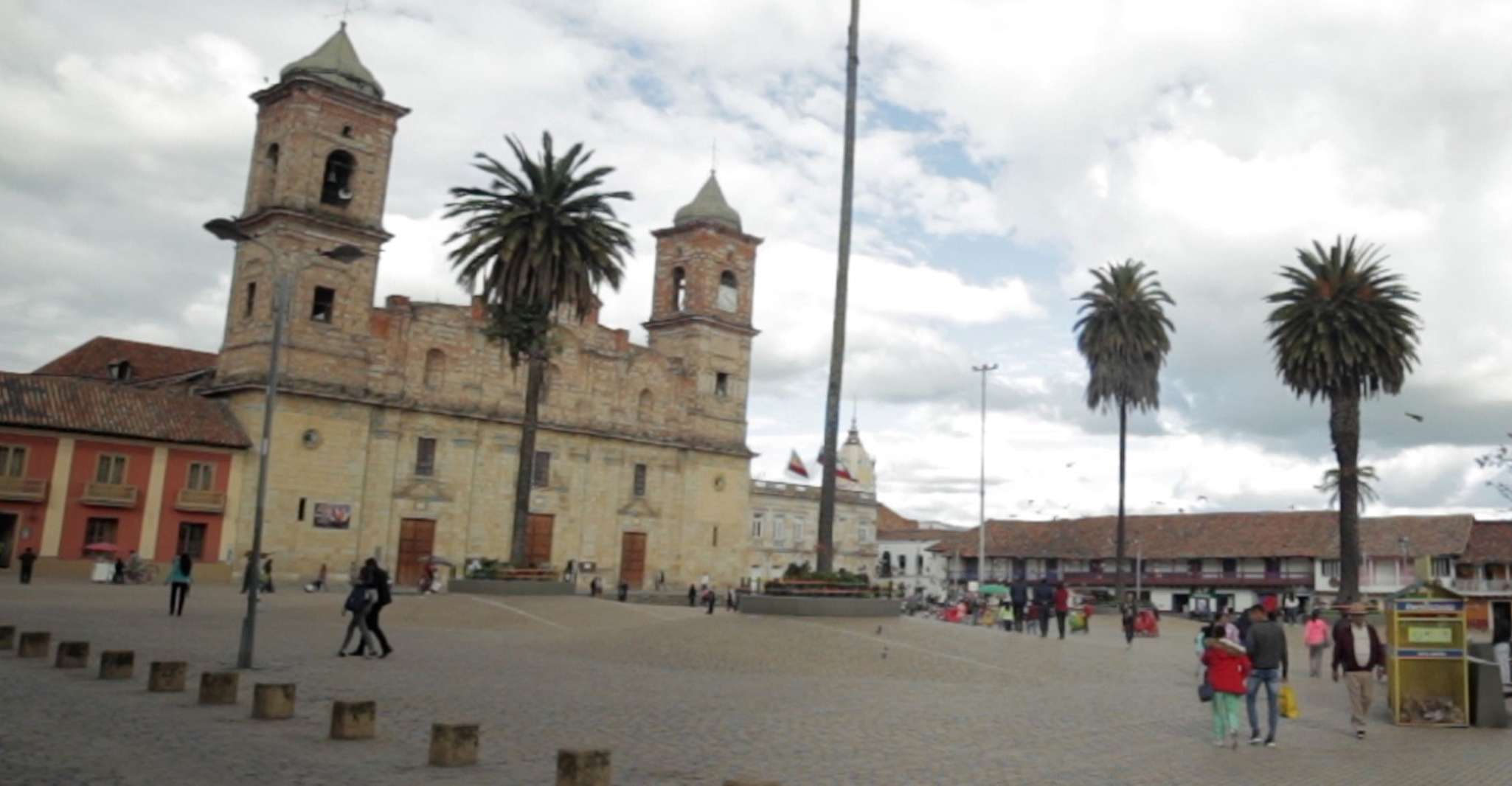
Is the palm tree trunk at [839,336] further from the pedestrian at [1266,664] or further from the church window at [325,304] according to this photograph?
the church window at [325,304]

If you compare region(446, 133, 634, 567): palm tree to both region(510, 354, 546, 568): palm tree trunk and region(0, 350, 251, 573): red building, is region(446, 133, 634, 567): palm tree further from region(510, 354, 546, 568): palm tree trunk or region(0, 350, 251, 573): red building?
region(0, 350, 251, 573): red building

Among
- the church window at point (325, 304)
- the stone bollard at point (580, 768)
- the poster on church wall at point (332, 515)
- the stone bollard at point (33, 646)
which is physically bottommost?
the stone bollard at point (33, 646)

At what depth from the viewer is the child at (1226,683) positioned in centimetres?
1352

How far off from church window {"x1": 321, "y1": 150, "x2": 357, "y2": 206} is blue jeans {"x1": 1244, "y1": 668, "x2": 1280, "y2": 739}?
45.2m

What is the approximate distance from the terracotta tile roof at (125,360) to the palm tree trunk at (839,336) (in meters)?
42.5

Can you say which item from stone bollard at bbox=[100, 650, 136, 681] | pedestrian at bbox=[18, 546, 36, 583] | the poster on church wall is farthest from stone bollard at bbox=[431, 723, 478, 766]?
the poster on church wall

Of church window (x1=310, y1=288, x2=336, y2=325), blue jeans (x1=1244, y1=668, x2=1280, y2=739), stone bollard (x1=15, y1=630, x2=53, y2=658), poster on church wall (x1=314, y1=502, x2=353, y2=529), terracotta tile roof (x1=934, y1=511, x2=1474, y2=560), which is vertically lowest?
stone bollard (x1=15, y1=630, x2=53, y2=658)

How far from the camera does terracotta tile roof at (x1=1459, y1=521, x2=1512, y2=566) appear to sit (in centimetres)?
6800

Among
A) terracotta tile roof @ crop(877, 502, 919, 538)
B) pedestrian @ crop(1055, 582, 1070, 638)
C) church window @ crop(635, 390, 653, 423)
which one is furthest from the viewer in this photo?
terracotta tile roof @ crop(877, 502, 919, 538)

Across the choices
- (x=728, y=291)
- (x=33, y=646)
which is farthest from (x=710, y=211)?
(x=33, y=646)

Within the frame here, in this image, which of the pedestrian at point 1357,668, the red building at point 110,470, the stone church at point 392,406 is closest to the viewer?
the pedestrian at point 1357,668

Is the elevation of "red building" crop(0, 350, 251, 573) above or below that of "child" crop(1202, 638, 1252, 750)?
above

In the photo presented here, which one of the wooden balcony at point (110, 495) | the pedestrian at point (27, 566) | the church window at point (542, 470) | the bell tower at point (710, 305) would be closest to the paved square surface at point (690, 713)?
the pedestrian at point (27, 566)

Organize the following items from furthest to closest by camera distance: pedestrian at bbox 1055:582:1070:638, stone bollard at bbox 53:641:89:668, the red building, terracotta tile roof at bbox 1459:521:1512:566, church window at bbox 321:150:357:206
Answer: terracotta tile roof at bbox 1459:521:1512:566 → church window at bbox 321:150:357:206 → the red building → pedestrian at bbox 1055:582:1070:638 → stone bollard at bbox 53:641:89:668
